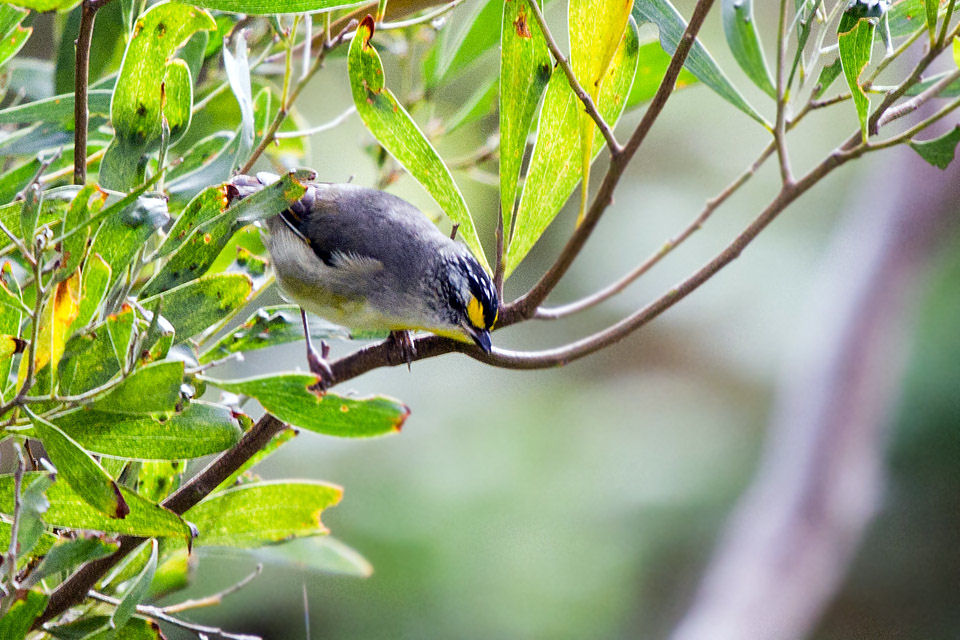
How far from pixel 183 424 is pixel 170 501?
109mm

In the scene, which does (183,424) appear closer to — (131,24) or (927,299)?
(131,24)

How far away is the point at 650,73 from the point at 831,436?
2.46 metres

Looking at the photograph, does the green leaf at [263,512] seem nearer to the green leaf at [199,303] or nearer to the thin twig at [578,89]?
the green leaf at [199,303]

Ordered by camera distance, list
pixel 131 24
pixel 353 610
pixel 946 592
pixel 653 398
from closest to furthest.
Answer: pixel 131 24 → pixel 353 610 → pixel 946 592 → pixel 653 398

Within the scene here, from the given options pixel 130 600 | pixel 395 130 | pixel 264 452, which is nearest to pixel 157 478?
pixel 264 452

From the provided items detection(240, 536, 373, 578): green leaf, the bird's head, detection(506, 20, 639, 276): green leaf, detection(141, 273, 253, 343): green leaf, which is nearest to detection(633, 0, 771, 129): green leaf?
Answer: detection(506, 20, 639, 276): green leaf

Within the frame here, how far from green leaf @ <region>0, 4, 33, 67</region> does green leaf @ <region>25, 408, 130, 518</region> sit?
418 millimetres

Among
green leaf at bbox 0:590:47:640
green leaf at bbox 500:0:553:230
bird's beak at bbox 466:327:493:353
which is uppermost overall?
green leaf at bbox 500:0:553:230

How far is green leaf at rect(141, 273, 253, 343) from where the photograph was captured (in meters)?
0.82

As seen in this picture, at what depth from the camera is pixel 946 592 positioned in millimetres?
3621

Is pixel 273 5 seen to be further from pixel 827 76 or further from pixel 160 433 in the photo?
pixel 827 76

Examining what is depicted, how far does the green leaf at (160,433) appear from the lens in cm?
77

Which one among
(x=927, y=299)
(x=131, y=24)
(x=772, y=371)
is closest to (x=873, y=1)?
(x=131, y=24)

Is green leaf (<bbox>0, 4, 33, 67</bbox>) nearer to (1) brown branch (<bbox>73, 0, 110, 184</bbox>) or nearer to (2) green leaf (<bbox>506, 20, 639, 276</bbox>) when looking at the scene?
(1) brown branch (<bbox>73, 0, 110, 184</bbox>)
